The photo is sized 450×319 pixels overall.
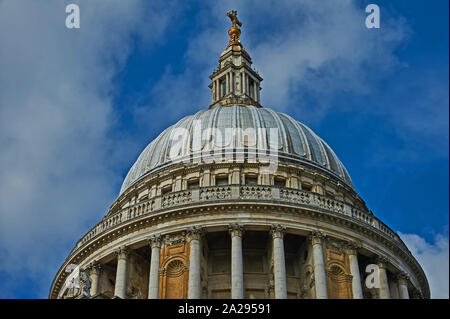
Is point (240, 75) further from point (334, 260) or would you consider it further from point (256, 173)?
A: point (334, 260)

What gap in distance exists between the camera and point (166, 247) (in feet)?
127

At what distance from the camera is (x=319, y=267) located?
37.7m

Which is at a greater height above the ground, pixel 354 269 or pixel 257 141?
pixel 257 141

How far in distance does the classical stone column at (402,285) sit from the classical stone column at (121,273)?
48.4 ft

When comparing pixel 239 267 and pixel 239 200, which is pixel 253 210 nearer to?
pixel 239 200

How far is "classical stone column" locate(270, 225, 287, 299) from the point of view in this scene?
119 ft

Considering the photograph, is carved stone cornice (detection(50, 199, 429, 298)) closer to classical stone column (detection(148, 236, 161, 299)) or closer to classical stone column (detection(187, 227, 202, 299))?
classical stone column (detection(148, 236, 161, 299))

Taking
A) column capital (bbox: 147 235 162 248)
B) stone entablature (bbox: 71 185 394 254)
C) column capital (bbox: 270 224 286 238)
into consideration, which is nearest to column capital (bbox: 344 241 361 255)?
stone entablature (bbox: 71 185 394 254)

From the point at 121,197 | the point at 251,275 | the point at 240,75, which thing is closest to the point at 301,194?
the point at 251,275

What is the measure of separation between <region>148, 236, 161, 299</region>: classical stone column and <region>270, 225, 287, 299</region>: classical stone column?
583 cm

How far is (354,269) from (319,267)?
2.24 m

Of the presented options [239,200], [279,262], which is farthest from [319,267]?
[239,200]

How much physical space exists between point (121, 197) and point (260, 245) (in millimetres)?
11565

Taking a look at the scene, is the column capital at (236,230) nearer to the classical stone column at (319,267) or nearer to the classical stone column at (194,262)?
the classical stone column at (194,262)
